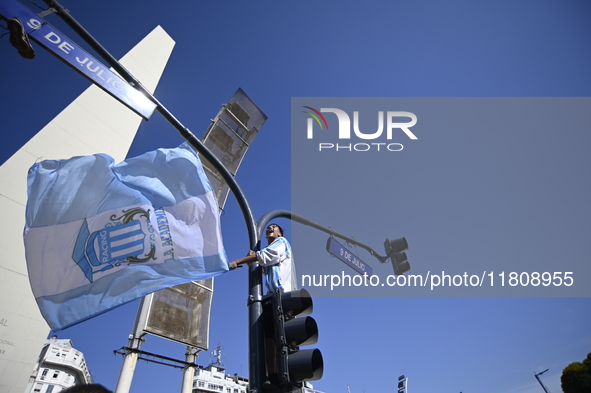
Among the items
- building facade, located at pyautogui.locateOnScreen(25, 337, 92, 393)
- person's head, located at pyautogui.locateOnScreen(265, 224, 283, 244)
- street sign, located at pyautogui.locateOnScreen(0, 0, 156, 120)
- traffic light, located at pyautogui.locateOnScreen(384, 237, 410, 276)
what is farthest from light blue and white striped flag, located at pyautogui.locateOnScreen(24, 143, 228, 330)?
building facade, located at pyautogui.locateOnScreen(25, 337, 92, 393)

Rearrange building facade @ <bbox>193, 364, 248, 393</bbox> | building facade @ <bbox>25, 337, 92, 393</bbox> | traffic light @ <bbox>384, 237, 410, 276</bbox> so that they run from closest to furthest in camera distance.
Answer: traffic light @ <bbox>384, 237, 410, 276</bbox> → building facade @ <bbox>193, 364, 248, 393</bbox> → building facade @ <bbox>25, 337, 92, 393</bbox>

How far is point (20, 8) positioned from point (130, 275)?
276cm

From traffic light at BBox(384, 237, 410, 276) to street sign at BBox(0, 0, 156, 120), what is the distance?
4497 mm

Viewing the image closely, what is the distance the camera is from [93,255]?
354 cm

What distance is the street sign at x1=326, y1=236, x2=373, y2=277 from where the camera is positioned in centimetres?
497

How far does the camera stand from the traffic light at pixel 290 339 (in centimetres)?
235

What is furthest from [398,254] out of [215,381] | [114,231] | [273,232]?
[215,381]

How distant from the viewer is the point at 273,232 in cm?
368

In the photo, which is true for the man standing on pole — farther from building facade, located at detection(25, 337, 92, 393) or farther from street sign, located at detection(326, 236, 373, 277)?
building facade, located at detection(25, 337, 92, 393)

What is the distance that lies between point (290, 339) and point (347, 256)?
3014mm

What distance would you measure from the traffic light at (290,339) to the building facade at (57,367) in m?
63.8

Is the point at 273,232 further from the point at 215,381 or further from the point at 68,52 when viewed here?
the point at 215,381

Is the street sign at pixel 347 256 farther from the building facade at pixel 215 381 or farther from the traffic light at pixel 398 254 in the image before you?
the building facade at pixel 215 381

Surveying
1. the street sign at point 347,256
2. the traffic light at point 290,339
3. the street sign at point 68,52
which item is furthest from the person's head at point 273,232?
the street sign at point 68,52
